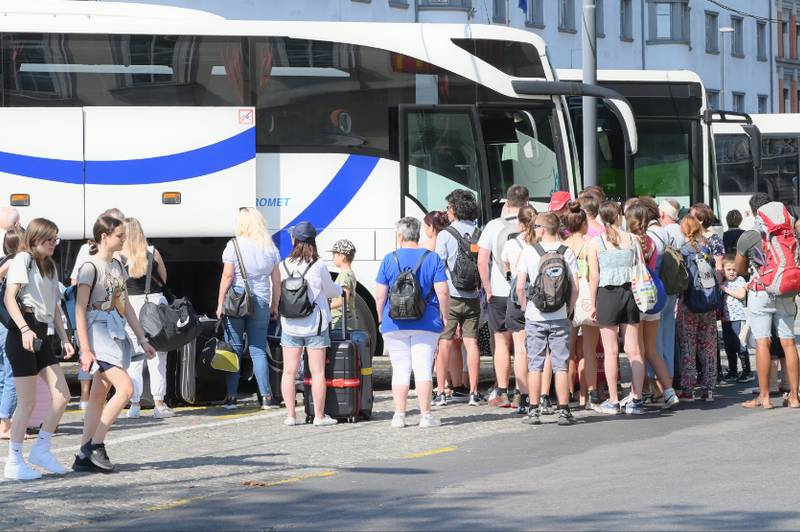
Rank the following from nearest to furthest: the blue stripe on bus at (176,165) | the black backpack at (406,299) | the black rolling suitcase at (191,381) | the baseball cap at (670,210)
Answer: the black backpack at (406,299), the black rolling suitcase at (191,381), the baseball cap at (670,210), the blue stripe on bus at (176,165)

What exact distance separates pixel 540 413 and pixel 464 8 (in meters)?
27.8

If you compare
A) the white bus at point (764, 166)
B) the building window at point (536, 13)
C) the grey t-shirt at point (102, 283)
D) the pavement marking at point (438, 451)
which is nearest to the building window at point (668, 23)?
the building window at point (536, 13)

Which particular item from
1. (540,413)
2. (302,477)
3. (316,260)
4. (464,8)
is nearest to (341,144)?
(316,260)

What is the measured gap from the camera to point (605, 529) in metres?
5.84

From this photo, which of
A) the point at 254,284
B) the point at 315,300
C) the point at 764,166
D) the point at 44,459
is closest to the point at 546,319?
the point at 315,300

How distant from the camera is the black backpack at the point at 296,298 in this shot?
962 centimetres

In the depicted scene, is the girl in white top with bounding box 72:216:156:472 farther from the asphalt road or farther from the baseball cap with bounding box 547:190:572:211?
the baseball cap with bounding box 547:190:572:211

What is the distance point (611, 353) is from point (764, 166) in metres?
20.6

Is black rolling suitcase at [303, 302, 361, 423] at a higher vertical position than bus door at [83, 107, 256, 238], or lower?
lower

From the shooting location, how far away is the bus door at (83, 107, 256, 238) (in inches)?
475

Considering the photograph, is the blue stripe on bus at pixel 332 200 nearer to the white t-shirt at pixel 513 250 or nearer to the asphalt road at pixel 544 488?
the white t-shirt at pixel 513 250

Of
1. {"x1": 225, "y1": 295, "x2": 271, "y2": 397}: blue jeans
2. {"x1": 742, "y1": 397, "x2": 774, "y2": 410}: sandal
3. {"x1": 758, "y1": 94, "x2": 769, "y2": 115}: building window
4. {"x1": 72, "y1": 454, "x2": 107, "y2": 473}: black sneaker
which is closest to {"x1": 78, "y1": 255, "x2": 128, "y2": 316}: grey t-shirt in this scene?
{"x1": 72, "y1": 454, "x2": 107, "y2": 473}: black sneaker

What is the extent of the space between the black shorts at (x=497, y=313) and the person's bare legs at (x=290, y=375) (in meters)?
1.81

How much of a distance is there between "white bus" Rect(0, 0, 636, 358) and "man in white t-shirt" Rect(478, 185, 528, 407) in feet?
7.15
